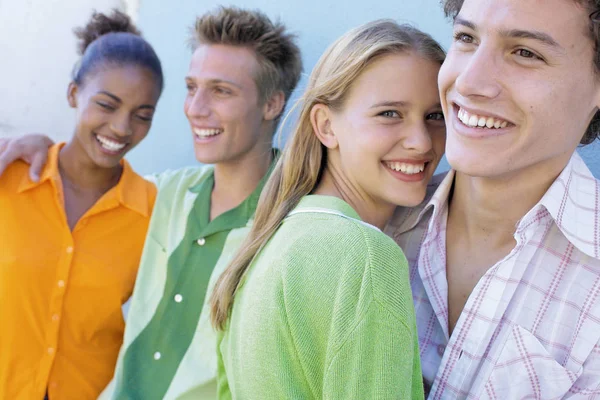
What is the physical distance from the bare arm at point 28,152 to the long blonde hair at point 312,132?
3.53 ft

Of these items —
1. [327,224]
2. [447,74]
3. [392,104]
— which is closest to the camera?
[327,224]

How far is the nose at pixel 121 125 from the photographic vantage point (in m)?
2.67

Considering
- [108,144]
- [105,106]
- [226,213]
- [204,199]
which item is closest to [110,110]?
[105,106]

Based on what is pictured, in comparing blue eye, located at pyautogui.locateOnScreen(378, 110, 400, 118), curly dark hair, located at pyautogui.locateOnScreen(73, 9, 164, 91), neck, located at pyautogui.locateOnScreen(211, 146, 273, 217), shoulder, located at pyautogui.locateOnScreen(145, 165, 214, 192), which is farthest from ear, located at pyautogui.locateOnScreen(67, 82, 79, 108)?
blue eye, located at pyautogui.locateOnScreen(378, 110, 400, 118)

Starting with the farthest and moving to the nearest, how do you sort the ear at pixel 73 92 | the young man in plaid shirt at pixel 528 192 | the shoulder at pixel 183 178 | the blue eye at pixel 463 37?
1. the ear at pixel 73 92
2. the shoulder at pixel 183 178
3. the blue eye at pixel 463 37
4. the young man in plaid shirt at pixel 528 192

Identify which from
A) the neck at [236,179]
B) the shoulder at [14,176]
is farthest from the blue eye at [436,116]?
the shoulder at [14,176]

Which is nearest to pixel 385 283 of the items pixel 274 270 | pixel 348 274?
pixel 348 274

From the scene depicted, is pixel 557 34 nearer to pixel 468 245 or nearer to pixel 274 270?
pixel 468 245

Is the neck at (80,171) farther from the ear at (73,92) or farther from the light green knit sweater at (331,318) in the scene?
the light green knit sweater at (331,318)

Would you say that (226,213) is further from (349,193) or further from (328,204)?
(328,204)

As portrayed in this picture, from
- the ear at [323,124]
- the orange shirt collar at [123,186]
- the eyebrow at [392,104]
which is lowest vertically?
the orange shirt collar at [123,186]

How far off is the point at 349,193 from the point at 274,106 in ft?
2.91

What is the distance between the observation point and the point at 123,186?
2.70 m

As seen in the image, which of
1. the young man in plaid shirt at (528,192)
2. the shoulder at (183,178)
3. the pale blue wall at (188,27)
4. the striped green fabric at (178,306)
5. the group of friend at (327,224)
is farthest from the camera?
the shoulder at (183,178)
